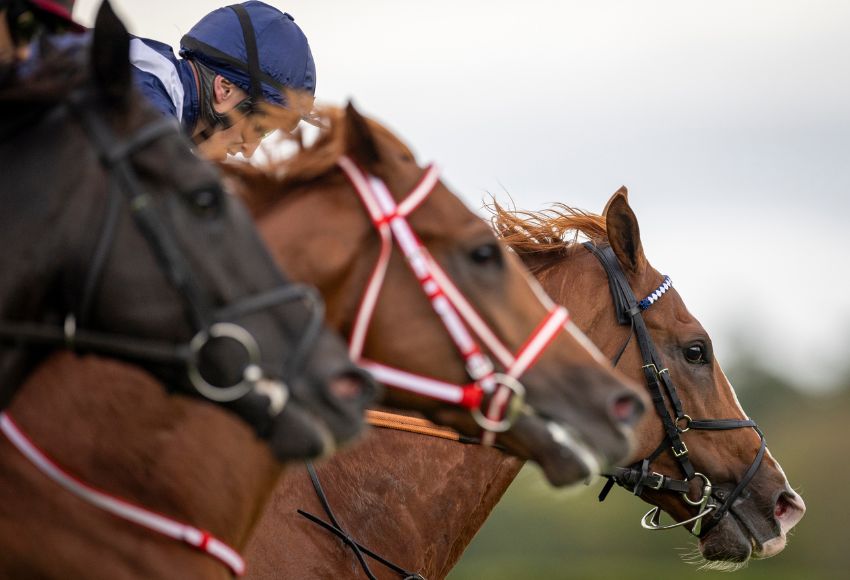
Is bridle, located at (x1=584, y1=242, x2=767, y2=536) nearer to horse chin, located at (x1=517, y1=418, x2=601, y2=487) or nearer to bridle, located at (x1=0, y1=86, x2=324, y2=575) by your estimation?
horse chin, located at (x1=517, y1=418, x2=601, y2=487)

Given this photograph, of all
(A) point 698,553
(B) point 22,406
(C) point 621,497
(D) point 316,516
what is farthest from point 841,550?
(B) point 22,406

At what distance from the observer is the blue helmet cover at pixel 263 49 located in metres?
5.38

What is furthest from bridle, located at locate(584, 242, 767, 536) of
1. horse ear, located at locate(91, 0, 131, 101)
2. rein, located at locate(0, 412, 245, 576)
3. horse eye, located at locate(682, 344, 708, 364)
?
horse ear, located at locate(91, 0, 131, 101)

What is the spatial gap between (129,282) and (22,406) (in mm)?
671

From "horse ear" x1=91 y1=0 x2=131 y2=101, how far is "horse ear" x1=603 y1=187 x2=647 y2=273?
304 centimetres

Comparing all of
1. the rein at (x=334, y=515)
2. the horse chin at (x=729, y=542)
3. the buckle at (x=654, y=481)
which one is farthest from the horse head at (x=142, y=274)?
the horse chin at (x=729, y=542)

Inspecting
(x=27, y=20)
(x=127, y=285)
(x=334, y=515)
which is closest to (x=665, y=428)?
(x=334, y=515)

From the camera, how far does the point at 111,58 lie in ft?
10.0

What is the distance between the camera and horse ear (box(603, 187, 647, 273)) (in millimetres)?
5559

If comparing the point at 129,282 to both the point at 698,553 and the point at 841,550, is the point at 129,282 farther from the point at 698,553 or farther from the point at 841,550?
the point at 841,550

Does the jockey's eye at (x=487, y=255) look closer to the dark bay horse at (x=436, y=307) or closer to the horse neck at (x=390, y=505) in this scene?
the dark bay horse at (x=436, y=307)

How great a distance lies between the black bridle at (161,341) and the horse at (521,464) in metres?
1.82

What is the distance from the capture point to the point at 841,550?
2694cm

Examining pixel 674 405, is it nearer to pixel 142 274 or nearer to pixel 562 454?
pixel 562 454
